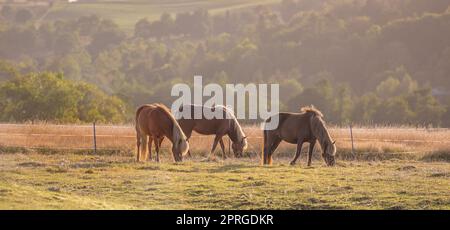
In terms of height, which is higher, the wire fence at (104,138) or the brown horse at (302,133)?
the brown horse at (302,133)

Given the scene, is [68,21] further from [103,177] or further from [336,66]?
[103,177]

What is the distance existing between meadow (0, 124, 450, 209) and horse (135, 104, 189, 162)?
687mm

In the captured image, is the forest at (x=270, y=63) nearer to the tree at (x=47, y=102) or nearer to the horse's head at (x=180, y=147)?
the tree at (x=47, y=102)

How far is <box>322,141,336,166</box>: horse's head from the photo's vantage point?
20.0 m

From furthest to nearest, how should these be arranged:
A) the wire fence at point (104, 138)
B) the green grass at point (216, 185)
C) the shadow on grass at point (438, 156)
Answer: the wire fence at point (104, 138) → the shadow on grass at point (438, 156) → the green grass at point (216, 185)

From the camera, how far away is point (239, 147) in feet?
75.9

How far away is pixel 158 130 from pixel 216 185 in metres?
5.72

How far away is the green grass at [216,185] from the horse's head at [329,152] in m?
0.22

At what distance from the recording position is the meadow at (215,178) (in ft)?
43.6

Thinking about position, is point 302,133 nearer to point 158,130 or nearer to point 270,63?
point 158,130

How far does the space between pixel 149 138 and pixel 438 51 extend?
218ft
